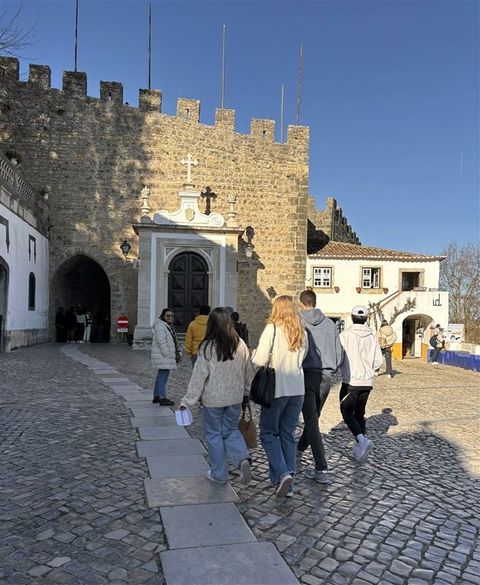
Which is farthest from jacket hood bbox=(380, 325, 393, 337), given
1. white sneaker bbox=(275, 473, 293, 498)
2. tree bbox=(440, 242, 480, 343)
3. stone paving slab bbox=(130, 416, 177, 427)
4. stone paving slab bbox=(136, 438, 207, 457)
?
tree bbox=(440, 242, 480, 343)

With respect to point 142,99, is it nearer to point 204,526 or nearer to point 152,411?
point 152,411

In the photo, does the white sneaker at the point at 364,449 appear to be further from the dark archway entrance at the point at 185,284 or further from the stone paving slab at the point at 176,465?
the dark archway entrance at the point at 185,284

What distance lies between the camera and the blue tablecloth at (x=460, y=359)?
1738cm

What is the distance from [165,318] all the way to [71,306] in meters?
17.5

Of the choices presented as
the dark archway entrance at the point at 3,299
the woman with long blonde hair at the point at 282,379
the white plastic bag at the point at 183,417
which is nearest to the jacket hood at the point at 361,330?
the woman with long blonde hair at the point at 282,379

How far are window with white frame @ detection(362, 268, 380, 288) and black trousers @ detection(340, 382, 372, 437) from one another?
769 inches

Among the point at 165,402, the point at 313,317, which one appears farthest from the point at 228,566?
the point at 165,402

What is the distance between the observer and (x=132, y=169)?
21.4m

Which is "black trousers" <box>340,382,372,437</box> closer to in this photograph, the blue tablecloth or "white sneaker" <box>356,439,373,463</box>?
"white sneaker" <box>356,439,373,463</box>

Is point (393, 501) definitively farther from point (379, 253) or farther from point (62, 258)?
point (379, 253)

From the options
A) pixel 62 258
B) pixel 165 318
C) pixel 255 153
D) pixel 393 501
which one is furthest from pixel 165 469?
pixel 255 153

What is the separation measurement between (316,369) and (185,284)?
15.3m

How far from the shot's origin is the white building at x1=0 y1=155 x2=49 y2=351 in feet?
46.7

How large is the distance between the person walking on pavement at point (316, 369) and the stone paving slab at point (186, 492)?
0.85 meters
